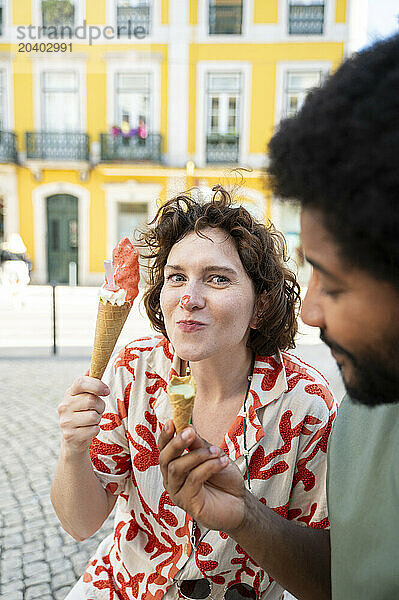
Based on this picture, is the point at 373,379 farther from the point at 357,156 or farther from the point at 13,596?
the point at 13,596

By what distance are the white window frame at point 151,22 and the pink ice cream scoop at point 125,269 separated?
53.8 feet

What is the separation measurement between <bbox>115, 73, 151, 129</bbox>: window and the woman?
52.5ft

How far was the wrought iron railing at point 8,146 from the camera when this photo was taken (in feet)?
Result: 55.0

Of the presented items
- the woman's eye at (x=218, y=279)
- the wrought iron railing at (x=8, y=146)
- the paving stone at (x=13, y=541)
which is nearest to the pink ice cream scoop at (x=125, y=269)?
the woman's eye at (x=218, y=279)

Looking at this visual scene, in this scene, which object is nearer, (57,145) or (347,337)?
(347,337)

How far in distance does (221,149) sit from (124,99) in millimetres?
3499

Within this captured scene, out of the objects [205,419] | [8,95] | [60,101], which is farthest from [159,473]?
[8,95]

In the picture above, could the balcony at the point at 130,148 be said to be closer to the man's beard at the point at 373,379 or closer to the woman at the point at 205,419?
the woman at the point at 205,419

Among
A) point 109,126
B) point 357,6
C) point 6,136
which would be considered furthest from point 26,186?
point 357,6

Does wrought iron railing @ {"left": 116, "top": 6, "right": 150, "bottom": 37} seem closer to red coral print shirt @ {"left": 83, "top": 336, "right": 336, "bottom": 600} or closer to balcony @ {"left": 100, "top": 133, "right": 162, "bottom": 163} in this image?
balcony @ {"left": 100, "top": 133, "right": 162, "bottom": 163}

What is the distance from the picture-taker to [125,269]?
1578 mm

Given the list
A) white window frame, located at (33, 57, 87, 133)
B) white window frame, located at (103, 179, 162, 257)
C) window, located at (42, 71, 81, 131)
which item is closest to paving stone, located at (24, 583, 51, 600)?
white window frame, located at (103, 179, 162, 257)

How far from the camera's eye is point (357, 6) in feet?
49.5

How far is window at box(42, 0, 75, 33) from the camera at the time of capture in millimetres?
15703
